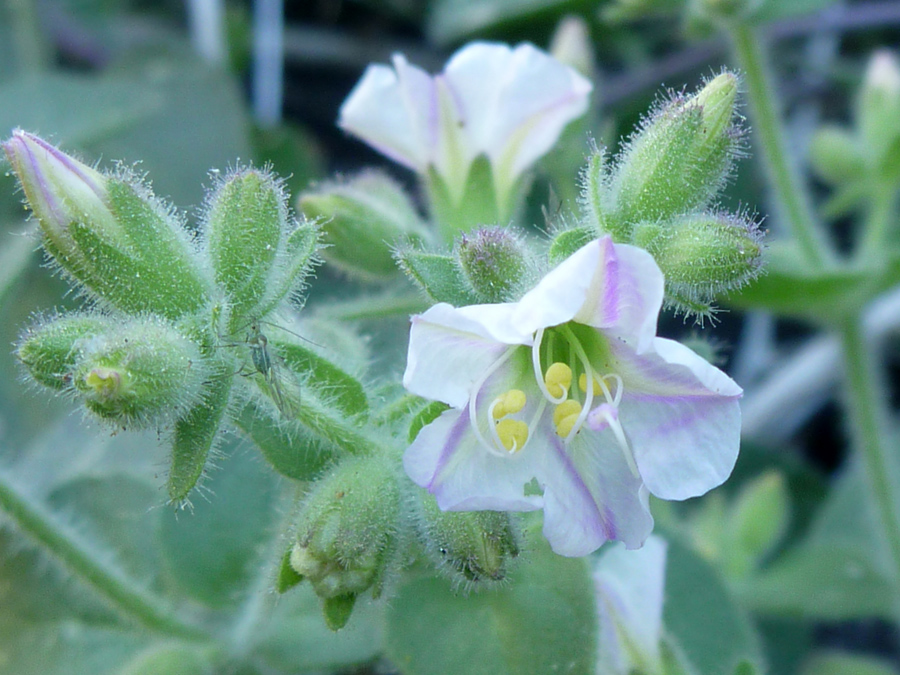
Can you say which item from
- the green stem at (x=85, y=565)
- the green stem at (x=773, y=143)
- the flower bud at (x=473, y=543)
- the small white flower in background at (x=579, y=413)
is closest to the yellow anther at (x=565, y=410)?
the small white flower in background at (x=579, y=413)

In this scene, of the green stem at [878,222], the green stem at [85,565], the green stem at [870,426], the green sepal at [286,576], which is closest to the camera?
the green sepal at [286,576]

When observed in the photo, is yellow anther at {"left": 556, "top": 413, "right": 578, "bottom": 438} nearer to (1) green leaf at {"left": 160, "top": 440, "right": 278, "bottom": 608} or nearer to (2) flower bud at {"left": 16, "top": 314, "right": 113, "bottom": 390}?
(2) flower bud at {"left": 16, "top": 314, "right": 113, "bottom": 390}

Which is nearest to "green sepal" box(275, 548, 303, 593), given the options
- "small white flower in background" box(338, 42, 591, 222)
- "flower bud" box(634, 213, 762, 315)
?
"flower bud" box(634, 213, 762, 315)

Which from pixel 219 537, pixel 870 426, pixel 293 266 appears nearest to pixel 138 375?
pixel 293 266

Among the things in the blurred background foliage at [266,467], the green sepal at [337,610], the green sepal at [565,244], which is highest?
the green sepal at [565,244]

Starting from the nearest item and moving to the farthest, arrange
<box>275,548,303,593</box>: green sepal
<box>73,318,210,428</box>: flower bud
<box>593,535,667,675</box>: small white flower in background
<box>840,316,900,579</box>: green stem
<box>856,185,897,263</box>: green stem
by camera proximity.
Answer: <box>73,318,210,428</box>: flower bud, <box>275,548,303,593</box>: green sepal, <box>593,535,667,675</box>: small white flower in background, <box>840,316,900,579</box>: green stem, <box>856,185,897,263</box>: green stem

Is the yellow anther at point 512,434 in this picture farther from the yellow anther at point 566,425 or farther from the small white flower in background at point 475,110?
the small white flower in background at point 475,110

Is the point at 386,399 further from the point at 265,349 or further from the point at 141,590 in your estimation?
the point at 141,590

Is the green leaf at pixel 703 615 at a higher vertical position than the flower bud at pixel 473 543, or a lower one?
lower
